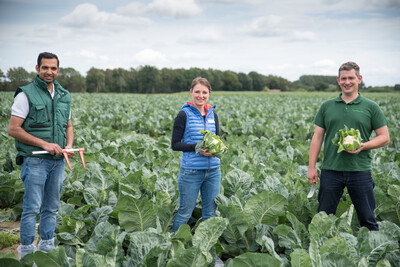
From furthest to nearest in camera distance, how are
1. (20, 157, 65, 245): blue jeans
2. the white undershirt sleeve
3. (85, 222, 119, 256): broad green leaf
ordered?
(20, 157, 65, 245): blue jeans < the white undershirt sleeve < (85, 222, 119, 256): broad green leaf

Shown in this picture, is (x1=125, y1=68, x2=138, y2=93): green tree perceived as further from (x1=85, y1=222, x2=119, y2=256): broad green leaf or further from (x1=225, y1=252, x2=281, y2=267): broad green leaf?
(x1=225, y1=252, x2=281, y2=267): broad green leaf

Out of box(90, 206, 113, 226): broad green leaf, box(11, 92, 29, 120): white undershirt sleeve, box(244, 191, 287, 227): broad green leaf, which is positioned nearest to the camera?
box(11, 92, 29, 120): white undershirt sleeve

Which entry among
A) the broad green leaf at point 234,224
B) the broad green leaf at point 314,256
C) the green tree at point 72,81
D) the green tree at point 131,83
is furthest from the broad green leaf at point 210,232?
the green tree at point 131,83

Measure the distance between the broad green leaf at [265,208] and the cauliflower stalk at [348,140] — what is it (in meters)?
0.74

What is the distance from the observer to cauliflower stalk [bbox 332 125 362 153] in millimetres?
2695

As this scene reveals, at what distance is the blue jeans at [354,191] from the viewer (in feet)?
9.47

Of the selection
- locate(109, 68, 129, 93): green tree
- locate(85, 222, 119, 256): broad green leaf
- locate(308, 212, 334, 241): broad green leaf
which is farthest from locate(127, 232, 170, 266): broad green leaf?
locate(109, 68, 129, 93): green tree

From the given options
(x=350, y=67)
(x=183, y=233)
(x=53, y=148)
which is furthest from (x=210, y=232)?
(x=350, y=67)

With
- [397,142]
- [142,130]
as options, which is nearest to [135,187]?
[397,142]

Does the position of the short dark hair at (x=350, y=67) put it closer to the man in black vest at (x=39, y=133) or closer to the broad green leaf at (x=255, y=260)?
the broad green leaf at (x=255, y=260)

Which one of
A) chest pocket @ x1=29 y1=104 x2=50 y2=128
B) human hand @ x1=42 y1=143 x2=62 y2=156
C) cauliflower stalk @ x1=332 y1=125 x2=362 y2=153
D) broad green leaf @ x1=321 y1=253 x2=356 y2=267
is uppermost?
chest pocket @ x1=29 y1=104 x2=50 y2=128

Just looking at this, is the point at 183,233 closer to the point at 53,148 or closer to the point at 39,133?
the point at 53,148

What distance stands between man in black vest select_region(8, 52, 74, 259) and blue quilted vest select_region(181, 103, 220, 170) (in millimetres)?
1120

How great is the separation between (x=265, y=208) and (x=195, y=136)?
0.98 metres
